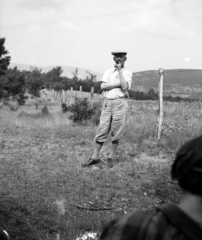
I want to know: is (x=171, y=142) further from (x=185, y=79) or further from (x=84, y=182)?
(x=185, y=79)

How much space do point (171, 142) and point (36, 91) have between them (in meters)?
32.4

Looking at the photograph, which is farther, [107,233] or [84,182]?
[84,182]

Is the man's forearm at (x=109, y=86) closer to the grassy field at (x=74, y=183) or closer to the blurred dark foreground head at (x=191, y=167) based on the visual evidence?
the grassy field at (x=74, y=183)

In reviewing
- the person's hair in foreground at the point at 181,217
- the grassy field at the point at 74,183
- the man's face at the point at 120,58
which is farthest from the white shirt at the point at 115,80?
the person's hair in foreground at the point at 181,217

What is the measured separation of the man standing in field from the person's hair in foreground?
4826 millimetres

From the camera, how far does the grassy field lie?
3939 mm

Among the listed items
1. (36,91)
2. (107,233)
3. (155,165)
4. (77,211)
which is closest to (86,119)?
(155,165)

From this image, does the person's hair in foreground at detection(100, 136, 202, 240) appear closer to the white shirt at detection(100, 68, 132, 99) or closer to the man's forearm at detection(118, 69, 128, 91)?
the man's forearm at detection(118, 69, 128, 91)

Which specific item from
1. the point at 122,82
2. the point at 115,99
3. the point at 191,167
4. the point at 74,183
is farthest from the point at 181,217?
the point at 115,99

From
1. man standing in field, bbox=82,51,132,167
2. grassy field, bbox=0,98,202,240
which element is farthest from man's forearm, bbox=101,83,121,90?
grassy field, bbox=0,98,202,240

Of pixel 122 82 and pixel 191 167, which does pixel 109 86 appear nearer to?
pixel 122 82

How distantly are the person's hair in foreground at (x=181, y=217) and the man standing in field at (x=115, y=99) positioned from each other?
4.83 m

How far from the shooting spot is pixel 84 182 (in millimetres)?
5273

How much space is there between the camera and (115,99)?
6.02m
